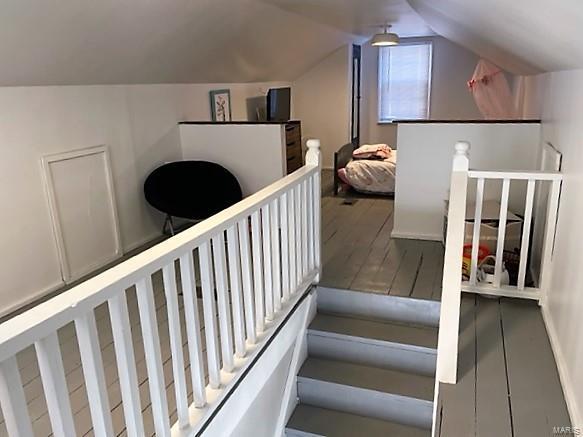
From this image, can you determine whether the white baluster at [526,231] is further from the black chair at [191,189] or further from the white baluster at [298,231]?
the black chair at [191,189]

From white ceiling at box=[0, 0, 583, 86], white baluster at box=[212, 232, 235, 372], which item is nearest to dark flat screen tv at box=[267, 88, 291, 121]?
white ceiling at box=[0, 0, 583, 86]

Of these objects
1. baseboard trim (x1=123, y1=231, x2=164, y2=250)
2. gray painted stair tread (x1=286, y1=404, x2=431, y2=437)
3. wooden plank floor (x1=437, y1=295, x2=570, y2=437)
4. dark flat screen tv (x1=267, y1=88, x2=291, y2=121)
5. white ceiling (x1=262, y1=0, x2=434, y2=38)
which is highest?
white ceiling (x1=262, y1=0, x2=434, y2=38)

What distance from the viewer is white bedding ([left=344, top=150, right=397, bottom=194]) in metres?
5.39

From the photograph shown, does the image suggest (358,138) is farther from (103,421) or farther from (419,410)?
(103,421)

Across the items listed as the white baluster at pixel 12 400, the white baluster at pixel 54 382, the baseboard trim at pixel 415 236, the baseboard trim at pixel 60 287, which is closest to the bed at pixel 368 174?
the baseboard trim at pixel 415 236

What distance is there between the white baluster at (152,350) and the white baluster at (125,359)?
0.07 meters

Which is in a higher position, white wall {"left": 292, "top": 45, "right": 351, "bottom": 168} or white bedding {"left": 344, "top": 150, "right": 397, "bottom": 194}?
white wall {"left": 292, "top": 45, "right": 351, "bottom": 168}

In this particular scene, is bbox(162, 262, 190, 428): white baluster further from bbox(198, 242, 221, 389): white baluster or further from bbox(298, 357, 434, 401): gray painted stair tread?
bbox(298, 357, 434, 401): gray painted stair tread

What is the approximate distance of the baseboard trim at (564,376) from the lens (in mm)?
1920

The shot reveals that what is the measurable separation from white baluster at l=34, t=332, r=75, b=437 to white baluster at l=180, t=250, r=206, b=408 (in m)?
0.57

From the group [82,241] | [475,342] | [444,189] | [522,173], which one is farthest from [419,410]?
[82,241]

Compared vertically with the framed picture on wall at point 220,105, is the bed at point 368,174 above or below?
below

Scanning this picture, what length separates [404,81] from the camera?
8023 millimetres

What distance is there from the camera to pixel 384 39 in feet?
18.8
